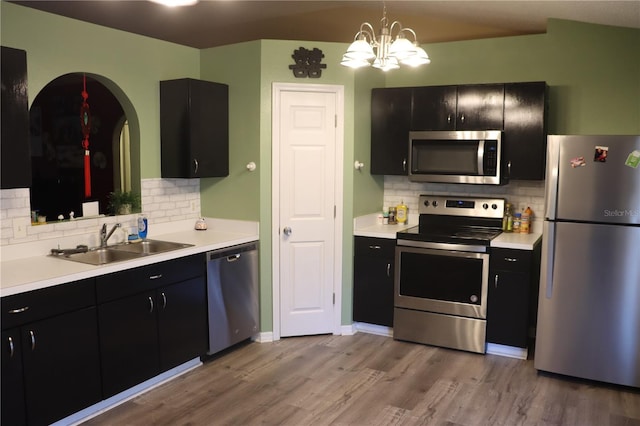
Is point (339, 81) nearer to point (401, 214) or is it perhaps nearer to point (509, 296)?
point (401, 214)

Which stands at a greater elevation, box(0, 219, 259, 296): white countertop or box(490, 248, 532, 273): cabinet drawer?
box(0, 219, 259, 296): white countertop

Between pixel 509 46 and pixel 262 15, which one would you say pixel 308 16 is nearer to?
pixel 262 15

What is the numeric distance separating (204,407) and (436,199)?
2.64 meters

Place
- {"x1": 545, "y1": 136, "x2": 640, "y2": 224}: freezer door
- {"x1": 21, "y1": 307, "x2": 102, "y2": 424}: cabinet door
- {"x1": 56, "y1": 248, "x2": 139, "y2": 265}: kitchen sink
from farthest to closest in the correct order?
{"x1": 56, "y1": 248, "x2": 139, "y2": 265}: kitchen sink
{"x1": 545, "y1": 136, "x2": 640, "y2": 224}: freezer door
{"x1": 21, "y1": 307, "x2": 102, "y2": 424}: cabinet door

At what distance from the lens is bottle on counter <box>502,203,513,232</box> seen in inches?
178

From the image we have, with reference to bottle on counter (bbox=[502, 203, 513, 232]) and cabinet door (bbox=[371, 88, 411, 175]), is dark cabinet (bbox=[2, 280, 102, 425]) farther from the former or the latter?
bottle on counter (bbox=[502, 203, 513, 232])

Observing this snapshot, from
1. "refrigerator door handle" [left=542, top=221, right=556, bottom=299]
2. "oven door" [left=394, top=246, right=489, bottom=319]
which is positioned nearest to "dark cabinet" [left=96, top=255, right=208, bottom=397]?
"oven door" [left=394, top=246, right=489, bottom=319]

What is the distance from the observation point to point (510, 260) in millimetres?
4043

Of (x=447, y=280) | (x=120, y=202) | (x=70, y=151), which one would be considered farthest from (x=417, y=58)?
(x=70, y=151)

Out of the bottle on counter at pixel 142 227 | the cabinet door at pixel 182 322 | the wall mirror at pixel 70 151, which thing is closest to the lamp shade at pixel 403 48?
the cabinet door at pixel 182 322

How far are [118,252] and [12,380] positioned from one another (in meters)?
1.22

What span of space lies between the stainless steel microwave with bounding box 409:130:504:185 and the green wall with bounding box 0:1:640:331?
1.55 feet

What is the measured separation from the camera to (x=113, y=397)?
10.8 ft

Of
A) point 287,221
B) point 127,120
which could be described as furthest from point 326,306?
point 127,120
